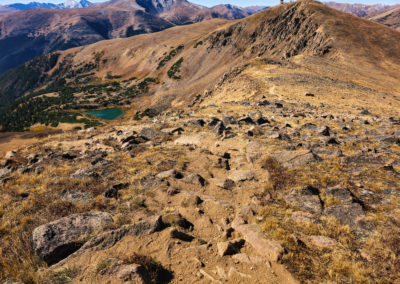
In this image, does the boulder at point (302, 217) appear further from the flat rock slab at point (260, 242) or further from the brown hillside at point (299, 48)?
the brown hillside at point (299, 48)

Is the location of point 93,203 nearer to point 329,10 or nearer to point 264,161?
point 264,161

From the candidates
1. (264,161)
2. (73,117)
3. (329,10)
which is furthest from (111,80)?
(264,161)

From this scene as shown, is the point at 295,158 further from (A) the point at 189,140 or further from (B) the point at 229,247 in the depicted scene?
(A) the point at 189,140

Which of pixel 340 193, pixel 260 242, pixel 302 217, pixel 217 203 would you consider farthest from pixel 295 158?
pixel 260 242

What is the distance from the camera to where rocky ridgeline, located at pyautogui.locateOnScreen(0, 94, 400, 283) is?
6.01 meters

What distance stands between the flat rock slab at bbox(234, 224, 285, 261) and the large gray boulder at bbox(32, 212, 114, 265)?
4.75 metres

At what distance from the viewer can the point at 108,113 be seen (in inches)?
3295

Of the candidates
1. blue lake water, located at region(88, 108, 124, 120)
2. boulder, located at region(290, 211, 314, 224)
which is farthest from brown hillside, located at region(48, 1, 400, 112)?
boulder, located at region(290, 211, 314, 224)

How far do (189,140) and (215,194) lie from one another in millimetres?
7529

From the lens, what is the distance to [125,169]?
11852mm

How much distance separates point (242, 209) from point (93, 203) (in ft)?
20.1

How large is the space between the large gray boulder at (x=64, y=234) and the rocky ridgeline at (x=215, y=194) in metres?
0.03

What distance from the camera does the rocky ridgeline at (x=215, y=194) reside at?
601cm

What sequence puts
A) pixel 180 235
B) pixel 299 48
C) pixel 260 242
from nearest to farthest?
pixel 260 242 → pixel 180 235 → pixel 299 48
